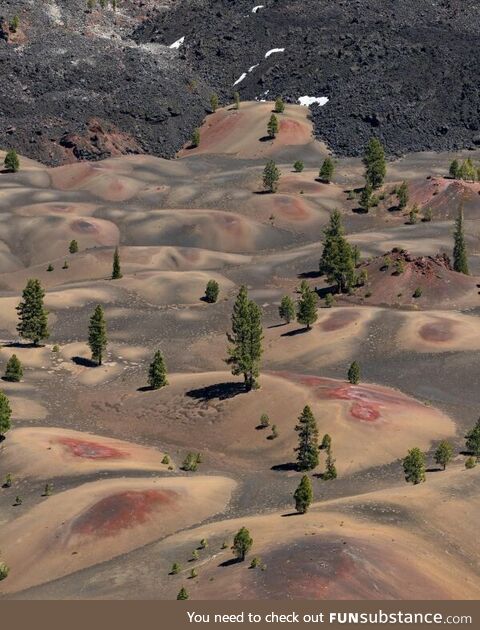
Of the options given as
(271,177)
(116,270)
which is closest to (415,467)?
(116,270)

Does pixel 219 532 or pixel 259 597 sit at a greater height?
pixel 259 597

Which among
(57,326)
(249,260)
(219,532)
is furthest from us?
(249,260)

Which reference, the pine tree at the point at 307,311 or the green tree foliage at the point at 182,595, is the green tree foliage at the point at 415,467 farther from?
the pine tree at the point at 307,311

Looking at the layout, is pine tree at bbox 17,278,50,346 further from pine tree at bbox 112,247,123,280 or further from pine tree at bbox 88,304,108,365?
pine tree at bbox 112,247,123,280

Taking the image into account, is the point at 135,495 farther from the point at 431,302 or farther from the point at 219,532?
the point at 431,302

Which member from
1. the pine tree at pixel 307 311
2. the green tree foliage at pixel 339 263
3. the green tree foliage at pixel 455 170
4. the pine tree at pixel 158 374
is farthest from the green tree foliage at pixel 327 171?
→ the pine tree at pixel 158 374

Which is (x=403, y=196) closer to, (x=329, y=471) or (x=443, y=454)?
(x=443, y=454)

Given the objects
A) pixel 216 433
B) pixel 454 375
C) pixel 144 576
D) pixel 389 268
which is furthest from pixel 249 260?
pixel 144 576

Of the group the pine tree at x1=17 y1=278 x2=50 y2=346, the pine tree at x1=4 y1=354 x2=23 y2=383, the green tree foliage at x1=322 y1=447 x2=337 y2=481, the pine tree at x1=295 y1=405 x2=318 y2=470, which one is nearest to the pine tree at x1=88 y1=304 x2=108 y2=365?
the pine tree at x1=17 y1=278 x2=50 y2=346
